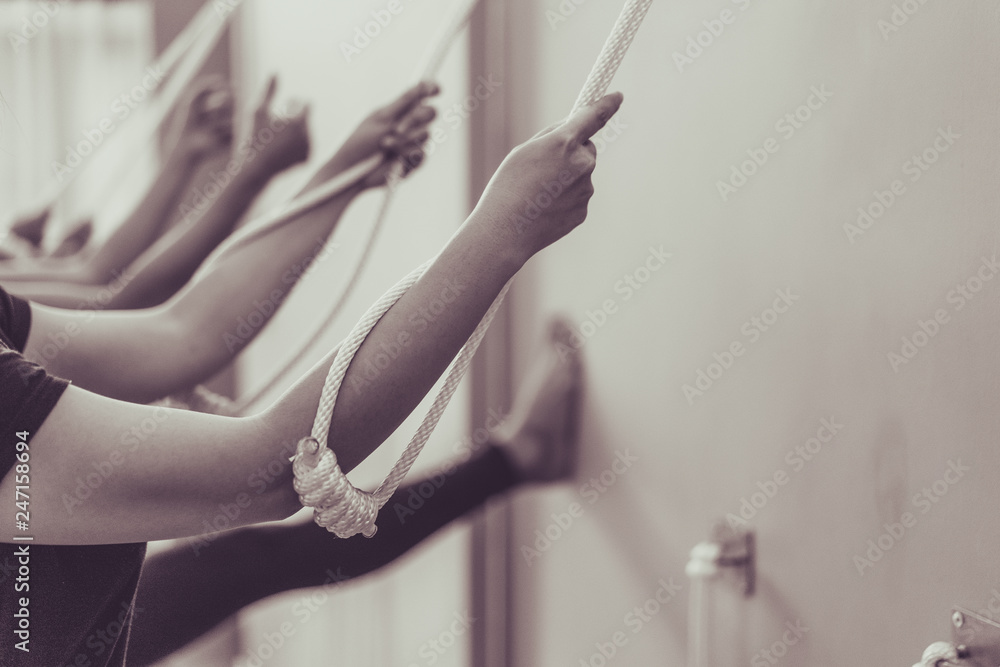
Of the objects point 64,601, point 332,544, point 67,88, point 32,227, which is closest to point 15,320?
point 64,601

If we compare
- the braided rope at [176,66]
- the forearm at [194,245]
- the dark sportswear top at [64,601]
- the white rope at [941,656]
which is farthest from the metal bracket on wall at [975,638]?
the braided rope at [176,66]

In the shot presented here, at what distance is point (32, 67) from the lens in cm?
174

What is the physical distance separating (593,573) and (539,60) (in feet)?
1.81

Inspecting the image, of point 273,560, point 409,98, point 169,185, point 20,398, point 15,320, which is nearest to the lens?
point 20,398

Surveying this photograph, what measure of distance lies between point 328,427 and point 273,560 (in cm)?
52

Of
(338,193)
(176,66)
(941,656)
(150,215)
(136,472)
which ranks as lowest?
(941,656)

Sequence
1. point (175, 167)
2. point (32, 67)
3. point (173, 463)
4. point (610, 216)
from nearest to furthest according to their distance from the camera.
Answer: point (173, 463) < point (610, 216) < point (175, 167) < point (32, 67)

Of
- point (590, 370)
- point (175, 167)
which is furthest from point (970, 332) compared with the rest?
point (175, 167)

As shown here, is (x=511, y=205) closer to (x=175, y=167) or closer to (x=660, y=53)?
(x=660, y=53)

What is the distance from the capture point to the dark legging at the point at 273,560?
30.6 inches

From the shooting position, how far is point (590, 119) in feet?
1.39

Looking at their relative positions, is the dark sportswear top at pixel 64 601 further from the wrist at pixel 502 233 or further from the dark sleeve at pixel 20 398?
the wrist at pixel 502 233

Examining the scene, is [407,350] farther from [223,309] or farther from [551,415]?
[551,415]

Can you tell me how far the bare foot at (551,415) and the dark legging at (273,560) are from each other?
0.04 meters
